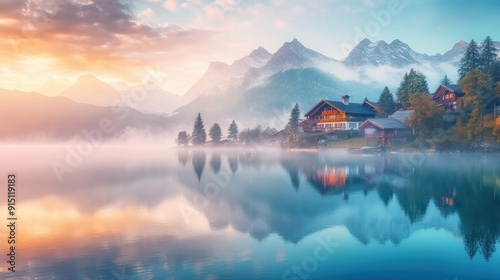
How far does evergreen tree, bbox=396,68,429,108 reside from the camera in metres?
108

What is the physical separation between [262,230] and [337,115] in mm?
98087

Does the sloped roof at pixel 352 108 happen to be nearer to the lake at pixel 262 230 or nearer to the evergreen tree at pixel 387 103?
the evergreen tree at pixel 387 103

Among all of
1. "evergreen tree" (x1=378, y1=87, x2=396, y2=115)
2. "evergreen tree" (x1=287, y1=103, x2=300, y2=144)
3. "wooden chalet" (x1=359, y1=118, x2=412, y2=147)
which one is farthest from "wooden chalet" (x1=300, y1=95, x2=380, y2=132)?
"wooden chalet" (x1=359, y1=118, x2=412, y2=147)

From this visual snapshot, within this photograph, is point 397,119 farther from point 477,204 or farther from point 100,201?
point 100,201

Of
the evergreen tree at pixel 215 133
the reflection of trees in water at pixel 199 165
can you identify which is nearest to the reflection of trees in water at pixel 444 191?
the reflection of trees in water at pixel 199 165

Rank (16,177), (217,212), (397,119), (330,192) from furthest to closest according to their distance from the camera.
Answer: (397,119) < (16,177) < (330,192) < (217,212)

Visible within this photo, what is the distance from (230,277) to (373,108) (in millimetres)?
115057

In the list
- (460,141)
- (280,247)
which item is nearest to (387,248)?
(280,247)

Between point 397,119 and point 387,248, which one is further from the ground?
point 397,119

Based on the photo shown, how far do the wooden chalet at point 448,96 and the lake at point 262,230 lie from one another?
59761 mm

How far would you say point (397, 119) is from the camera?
98.8 metres

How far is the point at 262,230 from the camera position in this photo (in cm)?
2372

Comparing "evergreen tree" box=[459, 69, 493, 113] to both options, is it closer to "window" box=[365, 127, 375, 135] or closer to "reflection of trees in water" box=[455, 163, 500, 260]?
"window" box=[365, 127, 375, 135]

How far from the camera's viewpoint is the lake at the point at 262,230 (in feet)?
56.1
